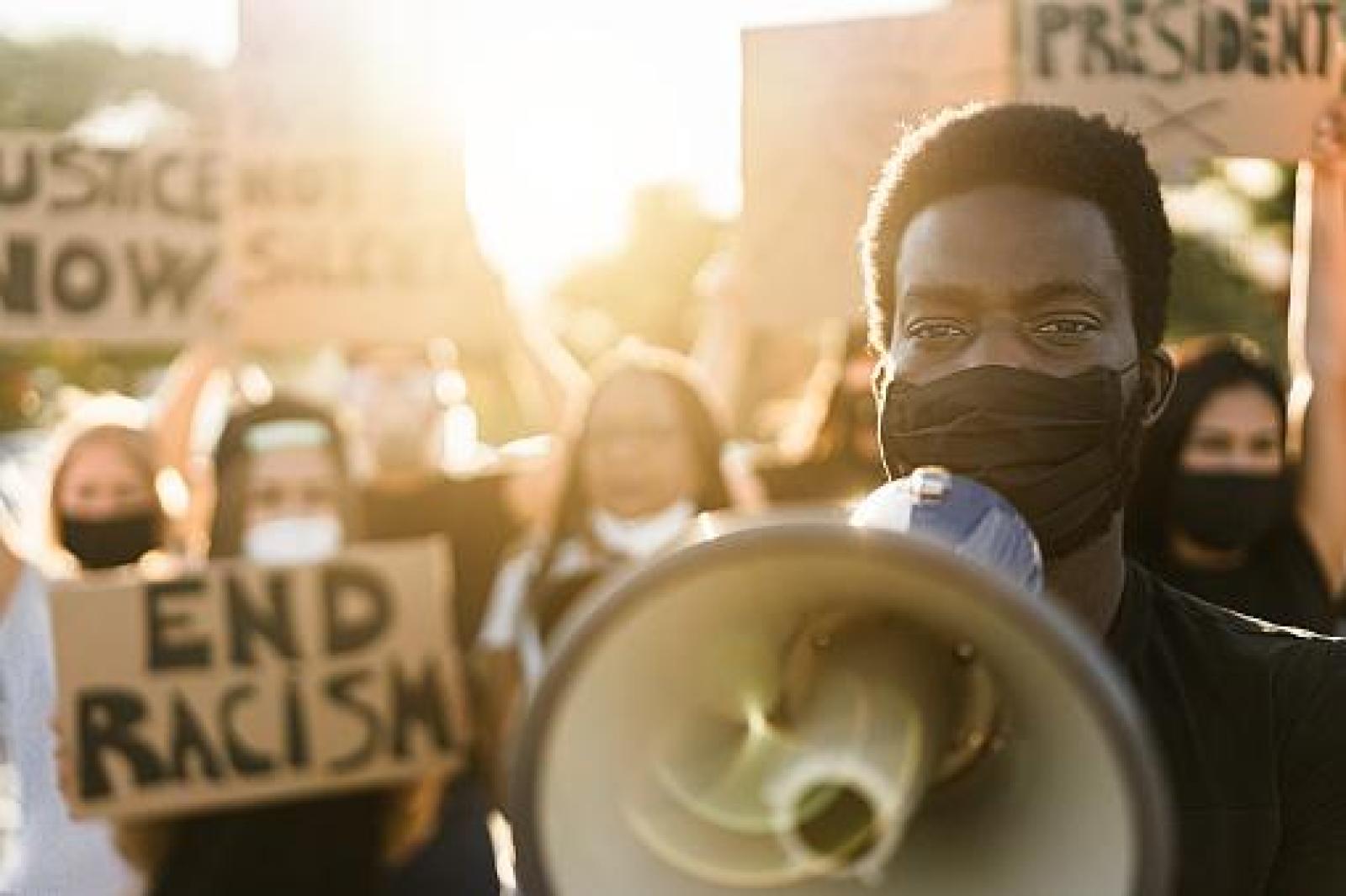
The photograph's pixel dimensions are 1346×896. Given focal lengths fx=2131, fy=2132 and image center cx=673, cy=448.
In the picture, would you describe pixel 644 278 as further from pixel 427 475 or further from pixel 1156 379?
pixel 1156 379

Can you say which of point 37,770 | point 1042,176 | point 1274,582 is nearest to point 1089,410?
point 1042,176

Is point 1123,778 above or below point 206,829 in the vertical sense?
above

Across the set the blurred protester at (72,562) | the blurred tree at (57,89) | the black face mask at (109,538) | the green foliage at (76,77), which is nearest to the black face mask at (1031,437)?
the blurred protester at (72,562)

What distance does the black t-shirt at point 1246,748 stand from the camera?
5.31 feet

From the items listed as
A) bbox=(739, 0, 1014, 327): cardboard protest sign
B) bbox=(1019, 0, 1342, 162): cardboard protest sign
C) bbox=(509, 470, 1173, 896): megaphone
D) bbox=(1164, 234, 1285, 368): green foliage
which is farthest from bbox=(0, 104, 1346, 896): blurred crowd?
bbox=(1164, 234, 1285, 368): green foliage

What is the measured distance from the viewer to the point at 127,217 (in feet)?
15.3

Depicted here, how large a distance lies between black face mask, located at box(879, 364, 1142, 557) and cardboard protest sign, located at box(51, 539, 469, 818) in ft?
7.39

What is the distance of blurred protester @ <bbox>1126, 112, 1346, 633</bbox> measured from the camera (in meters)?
3.53

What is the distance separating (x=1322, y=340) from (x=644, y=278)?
38.3 m

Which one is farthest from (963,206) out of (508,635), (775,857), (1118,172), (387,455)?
(387,455)

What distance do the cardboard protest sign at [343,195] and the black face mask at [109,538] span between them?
75 centimetres

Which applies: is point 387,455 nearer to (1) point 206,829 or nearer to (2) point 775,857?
(1) point 206,829

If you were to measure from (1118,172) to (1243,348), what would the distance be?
2.85 meters

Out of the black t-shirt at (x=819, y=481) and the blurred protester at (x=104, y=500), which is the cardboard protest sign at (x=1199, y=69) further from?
the blurred protester at (x=104, y=500)
